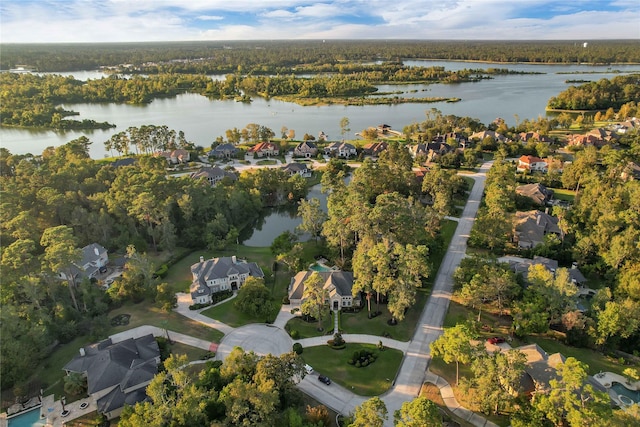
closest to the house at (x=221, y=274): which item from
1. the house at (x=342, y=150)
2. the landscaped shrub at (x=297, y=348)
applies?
the landscaped shrub at (x=297, y=348)

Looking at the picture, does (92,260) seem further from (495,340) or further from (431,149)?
(431,149)

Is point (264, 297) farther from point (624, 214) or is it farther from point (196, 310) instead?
point (624, 214)

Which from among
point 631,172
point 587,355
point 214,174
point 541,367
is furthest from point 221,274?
point 631,172

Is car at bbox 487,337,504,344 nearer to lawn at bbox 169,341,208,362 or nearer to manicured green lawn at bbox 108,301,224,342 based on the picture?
manicured green lawn at bbox 108,301,224,342

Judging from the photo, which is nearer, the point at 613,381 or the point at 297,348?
the point at 613,381

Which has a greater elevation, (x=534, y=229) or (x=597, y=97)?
(x=597, y=97)

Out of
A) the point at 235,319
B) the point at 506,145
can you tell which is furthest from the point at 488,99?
the point at 235,319
